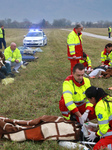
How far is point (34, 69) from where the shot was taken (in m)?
8.92

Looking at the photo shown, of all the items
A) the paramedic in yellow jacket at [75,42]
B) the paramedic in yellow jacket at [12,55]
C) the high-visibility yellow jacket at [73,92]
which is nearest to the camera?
the high-visibility yellow jacket at [73,92]

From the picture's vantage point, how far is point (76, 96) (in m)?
3.73

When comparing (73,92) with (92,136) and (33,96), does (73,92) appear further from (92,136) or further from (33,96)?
(33,96)

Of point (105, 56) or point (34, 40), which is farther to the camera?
point (34, 40)

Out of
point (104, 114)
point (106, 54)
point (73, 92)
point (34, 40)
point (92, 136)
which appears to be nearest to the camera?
point (104, 114)

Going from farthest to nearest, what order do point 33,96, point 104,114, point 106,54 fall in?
point 106,54 → point 33,96 → point 104,114

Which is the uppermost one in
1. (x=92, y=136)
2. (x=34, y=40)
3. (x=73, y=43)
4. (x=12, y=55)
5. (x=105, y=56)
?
(x=34, y=40)

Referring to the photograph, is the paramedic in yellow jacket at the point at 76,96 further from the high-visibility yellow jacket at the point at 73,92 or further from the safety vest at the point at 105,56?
the safety vest at the point at 105,56

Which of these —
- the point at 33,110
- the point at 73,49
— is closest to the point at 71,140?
the point at 33,110

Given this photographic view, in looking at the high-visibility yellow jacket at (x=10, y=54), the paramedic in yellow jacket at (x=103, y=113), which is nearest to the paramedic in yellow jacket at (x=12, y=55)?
the high-visibility yellow jacket at (x=10, y=54)

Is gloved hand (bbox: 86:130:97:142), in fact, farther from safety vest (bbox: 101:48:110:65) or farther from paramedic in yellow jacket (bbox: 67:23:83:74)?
safety vest (bbox: 101:48:110:65)

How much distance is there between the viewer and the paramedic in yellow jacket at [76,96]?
3.46m

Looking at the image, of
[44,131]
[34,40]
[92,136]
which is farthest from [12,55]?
[34,40]

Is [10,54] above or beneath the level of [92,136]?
above
